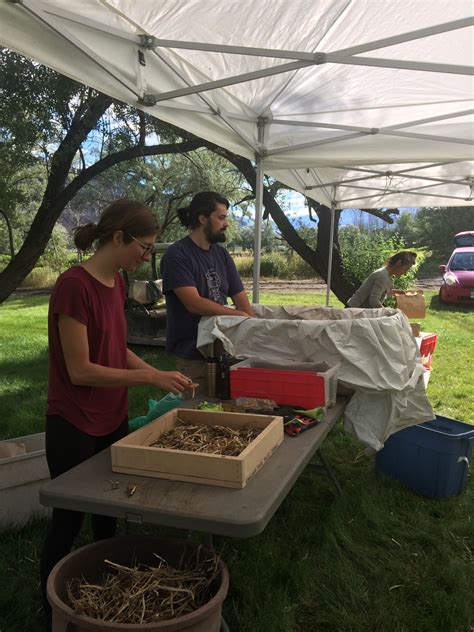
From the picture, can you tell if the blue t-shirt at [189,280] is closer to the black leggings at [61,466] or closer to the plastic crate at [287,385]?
the plastic crate at [287,385]

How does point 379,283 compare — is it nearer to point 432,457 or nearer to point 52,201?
point 432,457

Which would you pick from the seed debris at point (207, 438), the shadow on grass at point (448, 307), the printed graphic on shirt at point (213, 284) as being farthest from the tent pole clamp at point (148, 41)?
the shadow on grass at point (448, 307)

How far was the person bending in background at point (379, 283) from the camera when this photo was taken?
17.5 ft

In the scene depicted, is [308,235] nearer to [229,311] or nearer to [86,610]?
[229,311]

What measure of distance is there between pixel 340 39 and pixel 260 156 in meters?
1.82

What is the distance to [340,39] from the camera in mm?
3057

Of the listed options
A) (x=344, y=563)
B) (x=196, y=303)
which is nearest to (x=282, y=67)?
(x=196, y=303)

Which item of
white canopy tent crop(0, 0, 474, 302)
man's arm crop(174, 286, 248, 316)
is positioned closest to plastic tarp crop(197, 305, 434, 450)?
man's arm crop(174, 286, 248, 316)

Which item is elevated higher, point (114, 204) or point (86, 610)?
point (114, 204)

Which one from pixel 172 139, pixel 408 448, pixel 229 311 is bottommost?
pixel 408 448

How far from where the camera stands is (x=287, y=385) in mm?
2406

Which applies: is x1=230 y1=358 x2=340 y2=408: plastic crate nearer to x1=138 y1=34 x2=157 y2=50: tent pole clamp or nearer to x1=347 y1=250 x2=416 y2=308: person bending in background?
x1=138 y1=34 x2=157 y2=50: tent pole clamp

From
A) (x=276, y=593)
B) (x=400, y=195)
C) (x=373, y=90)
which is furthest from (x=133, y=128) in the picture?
(x=276, y=593)

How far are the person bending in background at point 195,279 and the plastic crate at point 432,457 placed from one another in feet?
5.34
